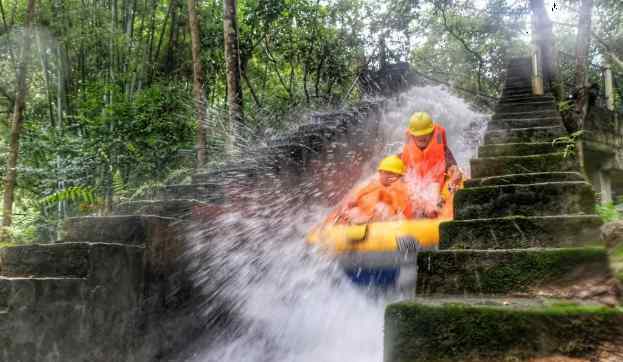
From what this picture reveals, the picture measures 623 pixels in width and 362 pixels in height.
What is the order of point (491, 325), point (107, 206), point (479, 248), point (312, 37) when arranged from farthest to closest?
1. point (312, 37)
2. point (107, 206)
3. point (479, 248)
4. point (491, 325)

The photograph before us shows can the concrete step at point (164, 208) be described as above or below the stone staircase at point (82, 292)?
above

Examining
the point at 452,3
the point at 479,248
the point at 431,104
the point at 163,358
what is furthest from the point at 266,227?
the point at 452,3

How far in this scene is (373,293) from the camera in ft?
12.3

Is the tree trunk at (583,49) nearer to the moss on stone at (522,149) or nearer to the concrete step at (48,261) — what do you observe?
the moss on stone at (522,149)

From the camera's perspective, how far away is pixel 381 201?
13.3ft

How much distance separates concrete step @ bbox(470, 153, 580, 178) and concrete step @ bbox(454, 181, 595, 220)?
0.41m

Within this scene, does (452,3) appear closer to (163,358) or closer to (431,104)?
(431,104)

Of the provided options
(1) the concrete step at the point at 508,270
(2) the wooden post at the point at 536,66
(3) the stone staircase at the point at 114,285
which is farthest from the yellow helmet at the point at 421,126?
(1) the concrete step at the point at 508,270

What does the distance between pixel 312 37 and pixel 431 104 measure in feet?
13.5

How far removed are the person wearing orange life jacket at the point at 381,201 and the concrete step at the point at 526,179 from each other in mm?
1111

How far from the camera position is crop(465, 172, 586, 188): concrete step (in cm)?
257

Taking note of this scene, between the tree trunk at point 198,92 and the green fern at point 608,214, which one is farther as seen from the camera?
the tree trunk at point 198,92

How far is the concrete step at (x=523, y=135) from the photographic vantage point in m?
3.35

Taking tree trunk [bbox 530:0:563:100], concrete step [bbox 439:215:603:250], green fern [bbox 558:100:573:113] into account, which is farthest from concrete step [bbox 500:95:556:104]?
concrete step [bbox 439:215:603:250]
